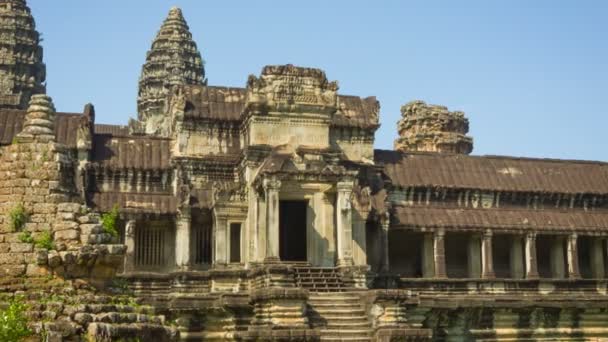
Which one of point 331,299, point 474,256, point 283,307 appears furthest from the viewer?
point 474,256

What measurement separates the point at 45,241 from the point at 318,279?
1488 centimetres

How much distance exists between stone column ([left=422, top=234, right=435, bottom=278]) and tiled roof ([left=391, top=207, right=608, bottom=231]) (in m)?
0.91

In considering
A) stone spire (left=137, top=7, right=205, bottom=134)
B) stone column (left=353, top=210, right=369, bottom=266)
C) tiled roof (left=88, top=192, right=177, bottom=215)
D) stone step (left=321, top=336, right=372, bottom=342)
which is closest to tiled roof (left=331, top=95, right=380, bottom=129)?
stone column (left=353, top=210, right=369, bottom=266)

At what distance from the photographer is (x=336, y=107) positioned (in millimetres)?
29062

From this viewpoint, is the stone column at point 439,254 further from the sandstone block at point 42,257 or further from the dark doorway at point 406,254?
the sandstone block at point 42,257

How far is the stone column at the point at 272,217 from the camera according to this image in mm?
25953

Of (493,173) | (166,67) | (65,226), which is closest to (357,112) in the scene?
(493,173)

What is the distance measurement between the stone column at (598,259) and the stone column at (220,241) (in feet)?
51.9

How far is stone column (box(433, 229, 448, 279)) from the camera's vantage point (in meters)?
31.5

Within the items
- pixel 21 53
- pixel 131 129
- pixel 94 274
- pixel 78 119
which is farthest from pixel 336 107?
pixel 21 53

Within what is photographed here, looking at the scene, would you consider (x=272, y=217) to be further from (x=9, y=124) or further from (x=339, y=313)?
(x=9, y=124)

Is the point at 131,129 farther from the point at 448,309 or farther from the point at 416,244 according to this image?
the point at 448,309

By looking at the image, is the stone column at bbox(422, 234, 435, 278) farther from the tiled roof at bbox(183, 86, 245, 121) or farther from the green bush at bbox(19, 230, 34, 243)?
the green bush at bbox(19, 230, 34, 243)

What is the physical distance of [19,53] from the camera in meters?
54.2
